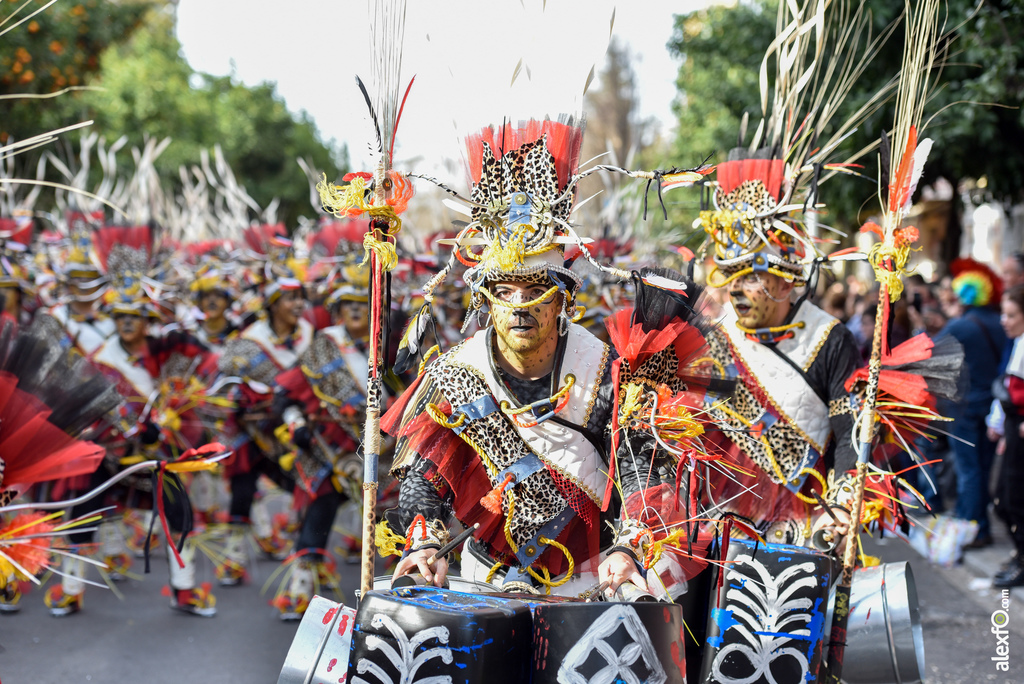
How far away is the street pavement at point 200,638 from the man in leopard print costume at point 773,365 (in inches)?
79.0

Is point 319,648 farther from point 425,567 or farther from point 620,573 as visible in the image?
point 620,573

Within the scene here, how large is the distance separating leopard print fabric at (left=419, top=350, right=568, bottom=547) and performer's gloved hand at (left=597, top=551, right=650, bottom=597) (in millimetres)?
379

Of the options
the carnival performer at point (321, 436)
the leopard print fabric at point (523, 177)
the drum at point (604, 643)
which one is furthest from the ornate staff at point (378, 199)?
the carnival performer at point (321, 436)

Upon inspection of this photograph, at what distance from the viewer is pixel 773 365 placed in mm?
4547

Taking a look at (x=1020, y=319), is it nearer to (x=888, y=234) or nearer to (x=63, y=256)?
(x=888, y=234)

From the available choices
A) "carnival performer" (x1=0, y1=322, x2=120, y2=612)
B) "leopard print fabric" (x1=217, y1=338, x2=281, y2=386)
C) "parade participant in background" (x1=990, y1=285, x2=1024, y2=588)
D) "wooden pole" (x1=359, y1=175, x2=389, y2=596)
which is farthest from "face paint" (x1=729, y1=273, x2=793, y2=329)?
"leopard print fabric" (x1=217, y1=338, x2=281, y2=386)

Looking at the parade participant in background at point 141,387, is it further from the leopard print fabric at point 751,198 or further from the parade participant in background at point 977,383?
the parade participant in background at point 977,383

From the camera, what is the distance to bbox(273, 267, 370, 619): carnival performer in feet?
22.2

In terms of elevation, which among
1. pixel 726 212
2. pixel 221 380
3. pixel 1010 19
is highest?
pixel 1010 19

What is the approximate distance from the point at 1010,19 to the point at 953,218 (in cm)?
452

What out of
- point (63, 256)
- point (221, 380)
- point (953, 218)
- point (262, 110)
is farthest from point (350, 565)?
point (262, 110)

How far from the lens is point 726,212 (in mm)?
4719

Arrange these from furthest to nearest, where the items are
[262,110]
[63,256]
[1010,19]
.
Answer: [262,110], [63,256], [1010,19]

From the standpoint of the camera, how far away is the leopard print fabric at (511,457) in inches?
130
